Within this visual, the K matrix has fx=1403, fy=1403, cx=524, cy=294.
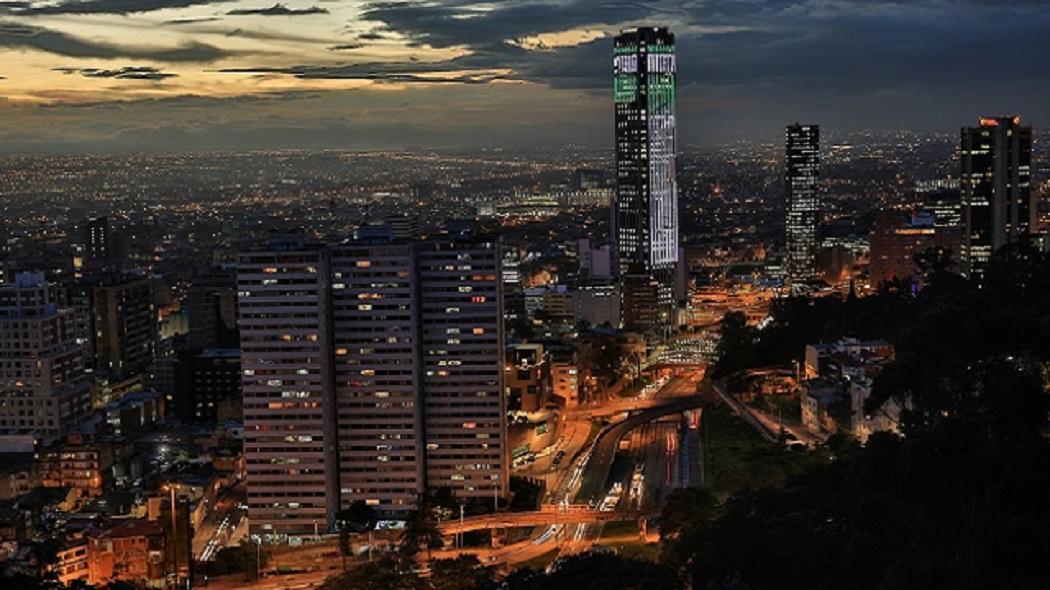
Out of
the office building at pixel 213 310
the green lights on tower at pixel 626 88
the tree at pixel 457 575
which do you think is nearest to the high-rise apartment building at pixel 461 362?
the tree at pixel 457 575

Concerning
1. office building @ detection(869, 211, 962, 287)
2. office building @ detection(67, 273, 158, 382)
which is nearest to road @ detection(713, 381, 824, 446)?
office building @ detection(67, 273, 158, 382)

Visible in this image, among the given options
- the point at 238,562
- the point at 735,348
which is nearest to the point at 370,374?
the point at 238,562

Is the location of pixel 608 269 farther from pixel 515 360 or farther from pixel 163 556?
pixel 163 556

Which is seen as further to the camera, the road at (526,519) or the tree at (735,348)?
the tree at (735,348)

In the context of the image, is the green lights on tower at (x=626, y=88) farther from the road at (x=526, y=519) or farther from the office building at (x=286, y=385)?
the road at (x=526, y=519)

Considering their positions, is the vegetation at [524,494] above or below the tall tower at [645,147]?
below

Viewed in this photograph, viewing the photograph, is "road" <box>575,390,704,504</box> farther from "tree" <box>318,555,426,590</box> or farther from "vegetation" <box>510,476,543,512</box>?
"tree" <box>318,555,426,590</box>
